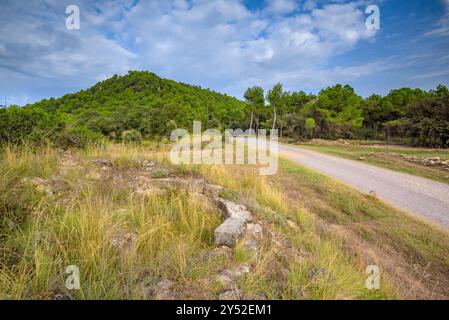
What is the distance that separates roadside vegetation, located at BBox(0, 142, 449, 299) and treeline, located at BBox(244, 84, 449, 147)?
68.6ft

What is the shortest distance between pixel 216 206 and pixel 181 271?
6.57 feet

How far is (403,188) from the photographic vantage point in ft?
23.3

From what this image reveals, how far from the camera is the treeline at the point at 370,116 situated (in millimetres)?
20109

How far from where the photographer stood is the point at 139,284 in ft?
5.83

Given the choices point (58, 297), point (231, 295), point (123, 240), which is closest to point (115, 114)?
point (123, 240)

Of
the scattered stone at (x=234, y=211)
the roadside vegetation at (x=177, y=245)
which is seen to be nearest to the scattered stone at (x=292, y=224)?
the roadside vegetation at (x=177, y=245)

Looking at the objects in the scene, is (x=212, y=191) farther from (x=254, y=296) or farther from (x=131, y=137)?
(x=131, y=137)

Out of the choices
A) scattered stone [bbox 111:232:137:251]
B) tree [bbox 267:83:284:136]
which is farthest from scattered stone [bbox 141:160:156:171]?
tree [bbox 267:83:284:136]

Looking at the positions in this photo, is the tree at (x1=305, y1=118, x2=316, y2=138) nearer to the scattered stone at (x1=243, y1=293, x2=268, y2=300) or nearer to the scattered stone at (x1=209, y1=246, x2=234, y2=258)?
the scattered stone at (x1=209, y1=246, x2=234, y2=258)

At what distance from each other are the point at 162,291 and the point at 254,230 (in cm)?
158

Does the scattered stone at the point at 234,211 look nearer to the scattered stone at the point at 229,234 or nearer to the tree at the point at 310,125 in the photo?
the scattered stone at the point at 229,234

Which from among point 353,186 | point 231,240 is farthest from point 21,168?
point 353,186

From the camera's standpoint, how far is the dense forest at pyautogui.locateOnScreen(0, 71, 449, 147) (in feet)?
27.7
